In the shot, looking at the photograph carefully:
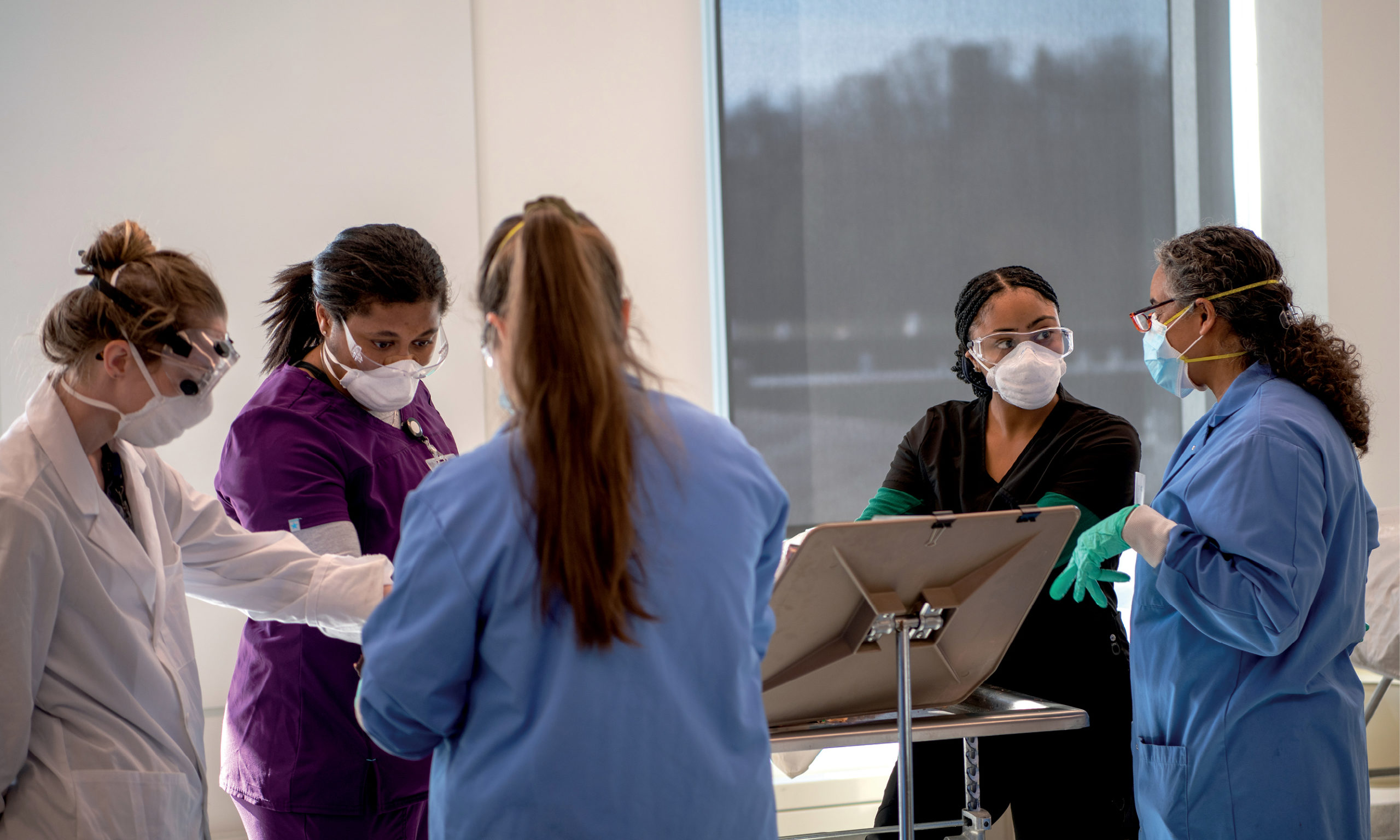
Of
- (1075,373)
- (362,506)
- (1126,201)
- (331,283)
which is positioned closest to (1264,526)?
(362,506)

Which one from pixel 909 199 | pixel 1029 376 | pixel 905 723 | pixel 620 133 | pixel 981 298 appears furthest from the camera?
pixel 909 199

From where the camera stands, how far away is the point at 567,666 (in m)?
0.94

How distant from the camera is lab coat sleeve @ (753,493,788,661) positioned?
1104 mm

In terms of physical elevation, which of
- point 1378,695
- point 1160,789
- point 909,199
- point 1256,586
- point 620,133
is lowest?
point 1378,695

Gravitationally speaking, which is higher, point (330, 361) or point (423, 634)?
point (330, 361)

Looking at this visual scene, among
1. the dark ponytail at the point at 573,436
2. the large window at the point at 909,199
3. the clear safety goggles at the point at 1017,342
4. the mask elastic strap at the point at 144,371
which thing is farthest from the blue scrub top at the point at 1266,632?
the large window at the point at 909,199

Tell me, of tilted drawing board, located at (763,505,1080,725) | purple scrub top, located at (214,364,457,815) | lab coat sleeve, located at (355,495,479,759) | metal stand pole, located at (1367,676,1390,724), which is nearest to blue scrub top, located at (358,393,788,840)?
lab coat sleeve, located at (355,495,479,759)

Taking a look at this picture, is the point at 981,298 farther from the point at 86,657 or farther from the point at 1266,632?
the point at 86,657

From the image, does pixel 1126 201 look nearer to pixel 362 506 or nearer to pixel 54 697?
pixel 362 506

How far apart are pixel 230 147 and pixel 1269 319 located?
2.54 metres

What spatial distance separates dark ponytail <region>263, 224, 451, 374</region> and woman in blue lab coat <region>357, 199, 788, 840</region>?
0.76 m

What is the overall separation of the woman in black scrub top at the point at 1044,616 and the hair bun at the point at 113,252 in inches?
58.7

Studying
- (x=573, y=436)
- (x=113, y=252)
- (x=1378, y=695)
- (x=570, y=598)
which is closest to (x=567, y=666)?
(x=570, y=598)

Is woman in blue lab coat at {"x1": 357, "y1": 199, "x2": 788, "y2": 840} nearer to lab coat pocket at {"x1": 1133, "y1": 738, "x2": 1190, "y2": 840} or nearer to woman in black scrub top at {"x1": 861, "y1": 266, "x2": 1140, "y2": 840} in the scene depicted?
lab coat pocket at {"x1": 1133, "y1": 738, "x2": 1190, "y2": 840}
